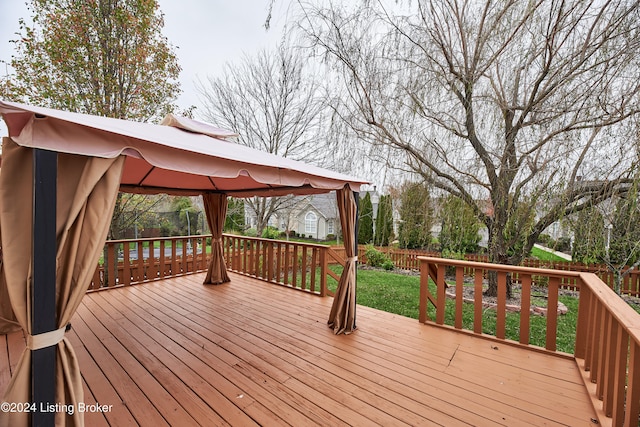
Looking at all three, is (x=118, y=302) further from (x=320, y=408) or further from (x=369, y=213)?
(x=369, y=213)

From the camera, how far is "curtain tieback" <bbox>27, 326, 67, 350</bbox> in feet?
4.00

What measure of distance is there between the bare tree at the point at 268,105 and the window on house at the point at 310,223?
41.4 feet

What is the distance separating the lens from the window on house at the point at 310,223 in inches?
796

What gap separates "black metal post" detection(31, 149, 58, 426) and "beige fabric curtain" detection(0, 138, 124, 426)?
0.04m

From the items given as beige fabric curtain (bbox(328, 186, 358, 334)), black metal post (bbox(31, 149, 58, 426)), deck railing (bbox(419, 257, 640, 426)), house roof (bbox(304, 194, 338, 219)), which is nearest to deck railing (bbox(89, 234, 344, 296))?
beige fabric curtain (bbox(328, 186, 358, 334))

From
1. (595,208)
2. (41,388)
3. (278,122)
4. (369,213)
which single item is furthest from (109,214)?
(369,213)

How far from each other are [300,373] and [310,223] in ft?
59.8

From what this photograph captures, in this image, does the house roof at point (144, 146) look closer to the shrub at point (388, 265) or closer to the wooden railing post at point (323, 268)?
the wooden railing post at point (323, 268)

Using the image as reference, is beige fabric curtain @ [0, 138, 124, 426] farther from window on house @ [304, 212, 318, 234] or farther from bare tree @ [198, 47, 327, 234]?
window on house @ [304, 212, 318, 234]

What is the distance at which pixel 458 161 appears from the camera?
3.90 m

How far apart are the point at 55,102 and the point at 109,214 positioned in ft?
16.2

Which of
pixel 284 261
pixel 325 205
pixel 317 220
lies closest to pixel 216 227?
pixel 284 261

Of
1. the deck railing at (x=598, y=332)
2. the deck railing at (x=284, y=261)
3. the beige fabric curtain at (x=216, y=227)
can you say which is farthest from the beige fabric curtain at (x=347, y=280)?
the beige fabric curtain at (x=216, y=227)

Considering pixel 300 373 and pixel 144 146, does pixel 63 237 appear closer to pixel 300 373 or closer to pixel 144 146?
pixel 144 146
